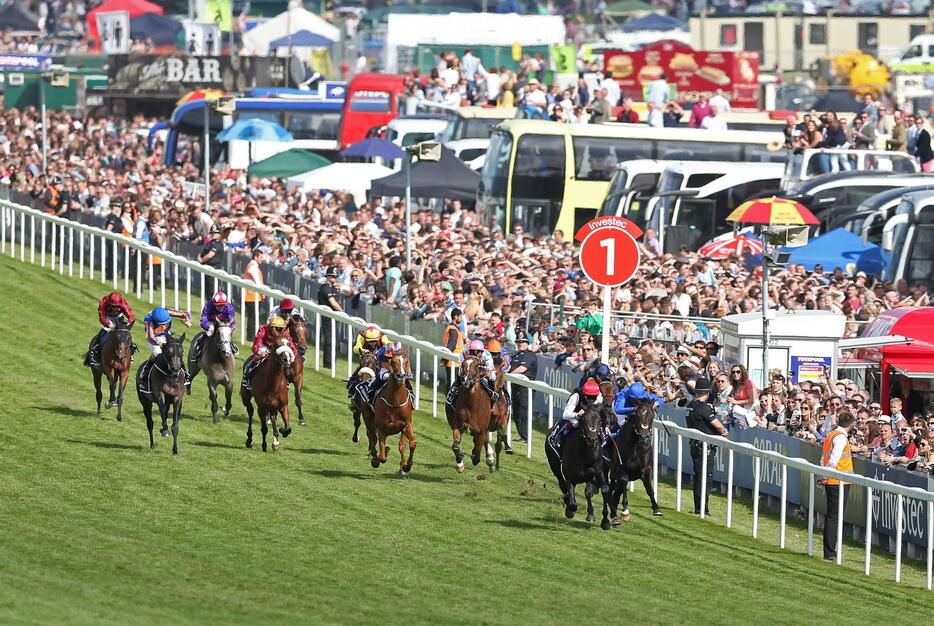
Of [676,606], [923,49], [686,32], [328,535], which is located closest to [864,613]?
[676,606]

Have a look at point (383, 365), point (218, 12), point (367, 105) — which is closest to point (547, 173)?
point (367, 105)

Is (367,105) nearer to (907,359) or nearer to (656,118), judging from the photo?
(656,118)

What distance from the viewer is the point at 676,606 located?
1409cm

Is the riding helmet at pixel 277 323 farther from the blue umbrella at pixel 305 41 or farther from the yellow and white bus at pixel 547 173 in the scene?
the blue umbrella at pixel 305 41

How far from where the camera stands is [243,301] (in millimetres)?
25422

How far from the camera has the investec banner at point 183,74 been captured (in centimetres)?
5116

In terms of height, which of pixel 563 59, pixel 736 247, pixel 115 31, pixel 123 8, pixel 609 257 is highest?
pixel 123 8

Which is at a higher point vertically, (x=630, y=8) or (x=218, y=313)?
(x=630, y=8)

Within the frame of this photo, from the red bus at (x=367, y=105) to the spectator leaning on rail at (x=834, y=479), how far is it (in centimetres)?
2596

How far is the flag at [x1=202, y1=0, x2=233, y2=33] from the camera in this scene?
6256 centimetres

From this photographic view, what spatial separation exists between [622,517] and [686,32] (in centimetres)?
5454

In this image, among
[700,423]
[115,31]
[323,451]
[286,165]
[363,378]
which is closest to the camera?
[700,423]

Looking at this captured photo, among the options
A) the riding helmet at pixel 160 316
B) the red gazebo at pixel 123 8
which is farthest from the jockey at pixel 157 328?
the red gazebo at pixel 123 8

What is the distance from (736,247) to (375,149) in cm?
834
